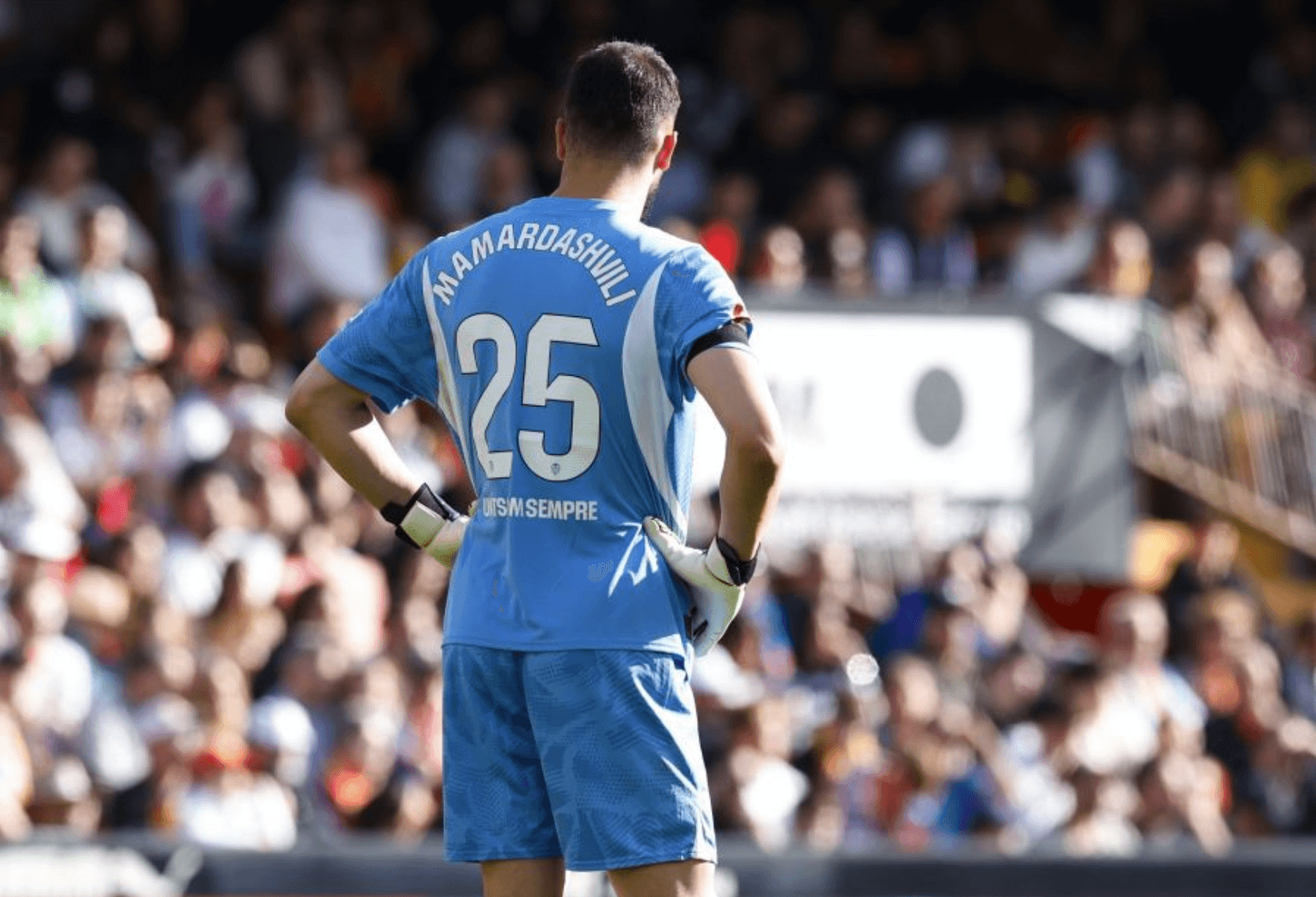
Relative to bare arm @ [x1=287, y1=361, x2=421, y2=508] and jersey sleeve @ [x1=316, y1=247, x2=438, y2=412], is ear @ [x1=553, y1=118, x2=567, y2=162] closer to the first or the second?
jersey sleeve @ [x1=316, y1=247, x2=438, y2=412]

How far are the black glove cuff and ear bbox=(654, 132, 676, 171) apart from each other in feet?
2.43

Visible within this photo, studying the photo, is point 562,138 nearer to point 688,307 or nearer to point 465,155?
point 688,307

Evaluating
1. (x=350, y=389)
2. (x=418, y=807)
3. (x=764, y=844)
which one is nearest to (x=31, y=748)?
(x=418, y=807)

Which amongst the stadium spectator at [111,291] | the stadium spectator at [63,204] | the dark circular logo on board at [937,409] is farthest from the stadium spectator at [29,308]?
the dark circular logo on board at [937,409]

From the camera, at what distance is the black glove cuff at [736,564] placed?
445 cm

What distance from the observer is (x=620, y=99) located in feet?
15.0

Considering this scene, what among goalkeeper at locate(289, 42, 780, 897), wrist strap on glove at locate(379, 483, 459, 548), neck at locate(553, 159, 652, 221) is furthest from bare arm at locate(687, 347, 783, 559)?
wrist strap on glove at locate(379, 483, 459, 548)

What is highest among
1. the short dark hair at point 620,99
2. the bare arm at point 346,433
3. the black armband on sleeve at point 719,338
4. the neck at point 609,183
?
the short dark hair at point 620,99

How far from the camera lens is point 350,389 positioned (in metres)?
4.75

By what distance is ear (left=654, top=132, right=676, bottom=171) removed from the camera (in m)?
4.64

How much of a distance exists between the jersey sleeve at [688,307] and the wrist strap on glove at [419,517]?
2.11ft

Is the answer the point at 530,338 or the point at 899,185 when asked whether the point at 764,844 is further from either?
the point at 899,185

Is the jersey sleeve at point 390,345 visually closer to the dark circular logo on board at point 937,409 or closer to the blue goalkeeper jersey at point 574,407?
the blue goalkeeper jersey at point 574,407

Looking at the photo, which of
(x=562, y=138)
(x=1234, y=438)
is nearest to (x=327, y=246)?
(x=1234, y=438)
